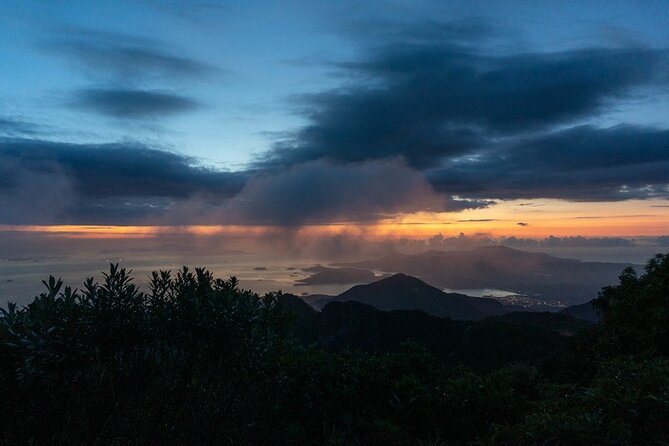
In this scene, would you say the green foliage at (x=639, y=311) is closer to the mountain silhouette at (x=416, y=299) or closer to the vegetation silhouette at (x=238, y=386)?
the vegetation silhouette at (x=238, y=386)

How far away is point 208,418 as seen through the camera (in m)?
5.74

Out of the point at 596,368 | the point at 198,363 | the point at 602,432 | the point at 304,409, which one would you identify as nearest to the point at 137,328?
the point at 198,363

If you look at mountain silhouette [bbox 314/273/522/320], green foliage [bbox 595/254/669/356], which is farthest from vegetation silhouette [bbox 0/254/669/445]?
mountain silhouette [bbox 314/273/522/320]

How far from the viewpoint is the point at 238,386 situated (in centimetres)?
684

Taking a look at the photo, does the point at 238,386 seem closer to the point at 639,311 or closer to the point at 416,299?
the point at 639,311

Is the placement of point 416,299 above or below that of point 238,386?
below

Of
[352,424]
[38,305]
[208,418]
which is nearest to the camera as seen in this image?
[208,418]

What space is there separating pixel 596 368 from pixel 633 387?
144 inches

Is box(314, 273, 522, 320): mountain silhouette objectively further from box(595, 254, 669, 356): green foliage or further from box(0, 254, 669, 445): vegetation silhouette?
box(0, 254, 669, 445): vegetation silhouette

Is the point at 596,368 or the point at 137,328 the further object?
the point at 596,368

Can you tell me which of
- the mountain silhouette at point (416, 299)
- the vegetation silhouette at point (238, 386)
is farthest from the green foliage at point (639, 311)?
the mountain silhouette at point (416, 299)

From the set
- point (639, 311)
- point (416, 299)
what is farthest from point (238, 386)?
point (416, 299)

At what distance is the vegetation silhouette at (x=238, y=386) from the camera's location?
18.7 feet

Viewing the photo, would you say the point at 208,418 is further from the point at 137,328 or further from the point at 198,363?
the point at 137,328
